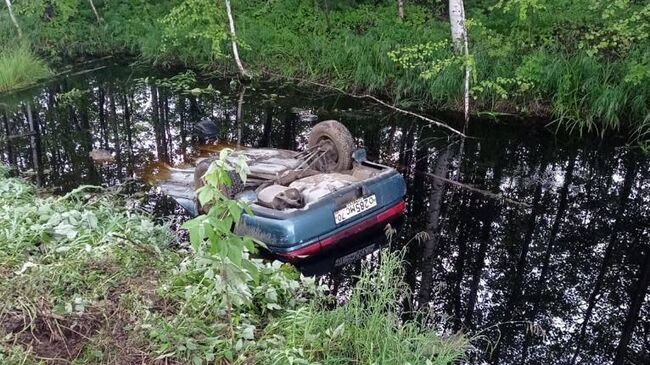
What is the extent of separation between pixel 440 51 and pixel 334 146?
194 inches

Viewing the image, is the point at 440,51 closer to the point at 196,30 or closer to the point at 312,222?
the point at 196,30

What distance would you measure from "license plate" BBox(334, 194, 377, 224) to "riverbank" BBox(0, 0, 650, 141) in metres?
4.36

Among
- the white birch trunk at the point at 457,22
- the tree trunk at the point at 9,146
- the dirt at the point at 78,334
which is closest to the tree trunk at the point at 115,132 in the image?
the tree trunk at the point at 9,146

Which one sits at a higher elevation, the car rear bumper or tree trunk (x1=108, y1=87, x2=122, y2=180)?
the car rear bumper

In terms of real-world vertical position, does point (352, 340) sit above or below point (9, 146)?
above

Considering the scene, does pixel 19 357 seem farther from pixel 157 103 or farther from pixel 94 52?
pixel 94 52

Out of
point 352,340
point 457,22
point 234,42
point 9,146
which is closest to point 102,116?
point 9,146

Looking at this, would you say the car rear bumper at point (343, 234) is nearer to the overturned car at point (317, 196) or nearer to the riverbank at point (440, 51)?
the overturned car at point (317, 196)

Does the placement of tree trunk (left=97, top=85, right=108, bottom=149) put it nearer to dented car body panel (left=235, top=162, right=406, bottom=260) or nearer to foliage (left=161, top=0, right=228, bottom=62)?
foliage (left=161, top=0, right=228, bottom=62)

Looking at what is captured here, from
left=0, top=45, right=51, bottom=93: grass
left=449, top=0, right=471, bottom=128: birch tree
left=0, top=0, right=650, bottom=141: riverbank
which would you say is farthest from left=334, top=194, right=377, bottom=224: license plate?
left=0, top=45, right=51, bottom=93: grass

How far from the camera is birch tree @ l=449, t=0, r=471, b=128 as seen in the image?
33.5 ft

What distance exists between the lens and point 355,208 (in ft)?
20.3

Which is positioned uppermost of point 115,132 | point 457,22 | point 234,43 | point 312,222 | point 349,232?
point 457,22

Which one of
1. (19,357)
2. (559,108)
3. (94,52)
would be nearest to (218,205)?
(19,357)
